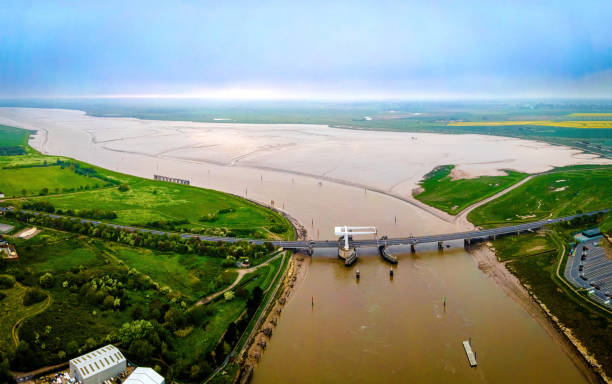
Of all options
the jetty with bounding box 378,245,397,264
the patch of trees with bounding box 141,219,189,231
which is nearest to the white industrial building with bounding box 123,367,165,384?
the jetty with bounding box 378,245,397,264

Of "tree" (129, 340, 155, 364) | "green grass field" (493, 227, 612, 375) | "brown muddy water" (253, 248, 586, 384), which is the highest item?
"tree" (129, 340, 155, 364)

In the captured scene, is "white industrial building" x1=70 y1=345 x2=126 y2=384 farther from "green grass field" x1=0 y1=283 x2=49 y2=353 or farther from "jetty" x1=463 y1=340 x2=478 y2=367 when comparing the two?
"jetty" x1=463 y1=340 x2=478 y2=367

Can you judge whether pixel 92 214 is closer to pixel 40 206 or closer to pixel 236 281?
pixel 40 206

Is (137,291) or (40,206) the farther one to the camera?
(40,206)

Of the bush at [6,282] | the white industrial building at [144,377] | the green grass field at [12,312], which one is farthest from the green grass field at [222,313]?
the bush at [6,282]

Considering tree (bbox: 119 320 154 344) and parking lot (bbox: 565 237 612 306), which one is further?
parking lot (bbox: 565 237 612 306)

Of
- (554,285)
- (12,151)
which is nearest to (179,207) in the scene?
(554,285)
